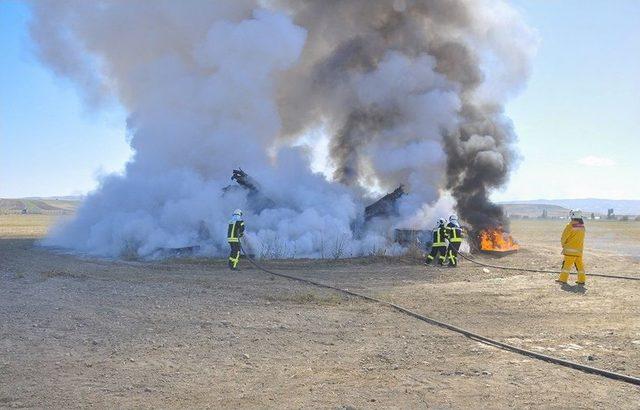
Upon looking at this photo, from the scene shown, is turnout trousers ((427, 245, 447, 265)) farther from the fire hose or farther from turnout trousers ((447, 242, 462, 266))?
the fire hose

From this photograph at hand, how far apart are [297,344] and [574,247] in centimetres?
877

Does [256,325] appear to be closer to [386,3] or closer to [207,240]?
[207,240]

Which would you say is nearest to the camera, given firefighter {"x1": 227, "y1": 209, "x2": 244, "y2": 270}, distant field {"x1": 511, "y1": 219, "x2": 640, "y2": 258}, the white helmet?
the white helmet

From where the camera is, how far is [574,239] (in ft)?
44.9

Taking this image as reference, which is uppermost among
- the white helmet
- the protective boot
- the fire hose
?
the white helmet

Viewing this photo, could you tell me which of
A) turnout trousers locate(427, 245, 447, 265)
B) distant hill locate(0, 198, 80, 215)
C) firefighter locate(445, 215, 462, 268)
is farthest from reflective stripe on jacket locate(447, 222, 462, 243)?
distant hill locate(0, 198, 80, 215)

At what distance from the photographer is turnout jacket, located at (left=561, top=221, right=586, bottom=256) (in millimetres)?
13656

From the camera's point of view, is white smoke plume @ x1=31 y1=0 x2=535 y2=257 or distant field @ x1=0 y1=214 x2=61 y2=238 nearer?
white smoke plume @ x1=31 y1=0 x2=535 y2=257

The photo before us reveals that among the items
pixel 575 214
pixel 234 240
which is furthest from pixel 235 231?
pixel 575 214

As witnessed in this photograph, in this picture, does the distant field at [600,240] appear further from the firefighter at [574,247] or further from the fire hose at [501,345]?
the fire hose at [501,345]

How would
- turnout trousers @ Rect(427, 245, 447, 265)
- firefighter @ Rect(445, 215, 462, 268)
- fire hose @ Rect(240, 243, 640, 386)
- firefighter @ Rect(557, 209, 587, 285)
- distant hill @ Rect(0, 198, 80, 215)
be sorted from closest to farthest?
fire hose @ Rect(240, 243, 640, 386) < firefighter @ Rect(557, 209, 587, 285) < firefighter @ Rect(445, 215, 462, 268) < turnout trousers @ Rect(427, 245, 447, 265) < distant hill @ Rect(0, 198, 80, 215)

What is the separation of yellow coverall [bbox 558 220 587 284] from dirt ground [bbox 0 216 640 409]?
55 centimetres

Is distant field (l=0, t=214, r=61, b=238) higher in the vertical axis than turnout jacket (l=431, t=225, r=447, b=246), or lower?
lower

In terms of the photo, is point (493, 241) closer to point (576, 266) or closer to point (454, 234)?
point (454, 234)
